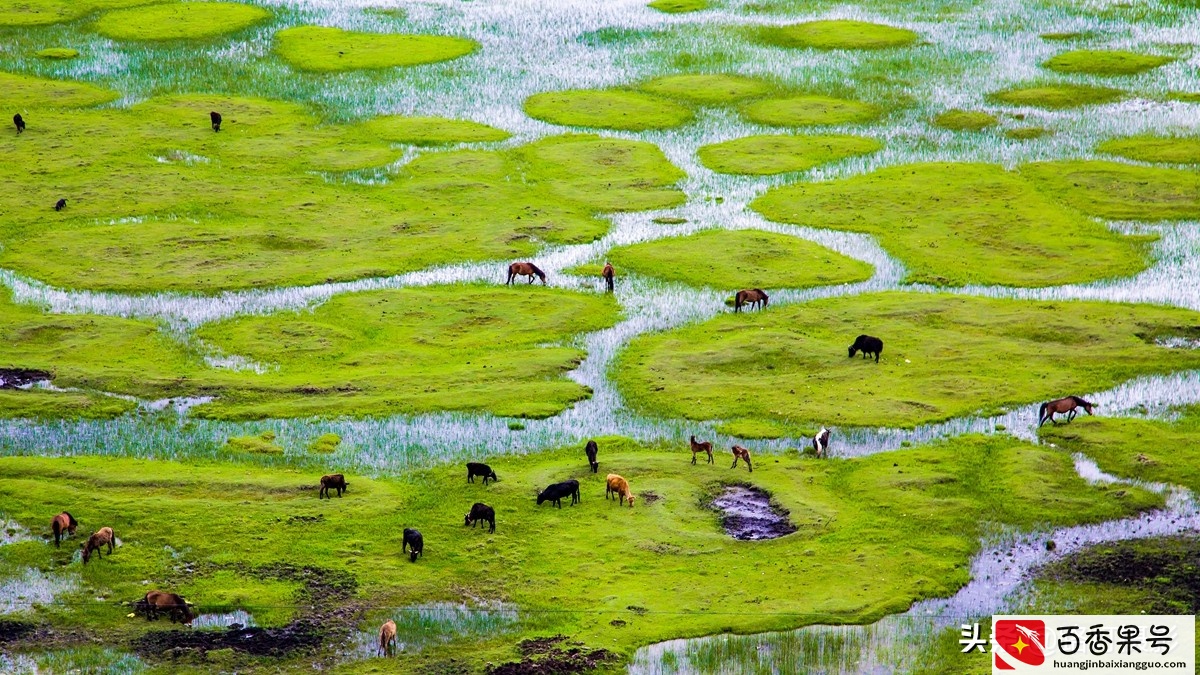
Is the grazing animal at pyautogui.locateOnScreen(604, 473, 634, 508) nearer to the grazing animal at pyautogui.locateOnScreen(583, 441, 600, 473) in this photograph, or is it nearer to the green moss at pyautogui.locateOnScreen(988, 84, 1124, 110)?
the grazing animal at pyautogui.locateOnScreen(583, 441, 600, 473)

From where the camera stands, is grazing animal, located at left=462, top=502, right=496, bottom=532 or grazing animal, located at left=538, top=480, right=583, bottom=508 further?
grazing animal, located at left=538, top=480, right=583, bottom=508

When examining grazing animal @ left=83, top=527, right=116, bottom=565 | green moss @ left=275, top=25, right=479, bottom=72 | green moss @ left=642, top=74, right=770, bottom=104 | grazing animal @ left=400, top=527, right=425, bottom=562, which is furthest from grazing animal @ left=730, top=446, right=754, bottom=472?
green moss @ left=275, top=25, right=479, bottom=72

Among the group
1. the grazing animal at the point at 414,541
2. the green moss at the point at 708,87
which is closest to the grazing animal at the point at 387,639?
the grazing animal at the point at 414,541

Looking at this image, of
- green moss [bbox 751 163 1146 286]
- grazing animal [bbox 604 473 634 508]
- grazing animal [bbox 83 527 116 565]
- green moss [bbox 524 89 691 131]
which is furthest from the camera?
green moss [bbox 524 89 691 131]

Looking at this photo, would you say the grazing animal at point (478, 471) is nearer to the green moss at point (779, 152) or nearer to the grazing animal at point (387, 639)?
the grazing animal at point (387, 639)

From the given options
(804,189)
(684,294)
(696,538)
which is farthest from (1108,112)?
(696,538)

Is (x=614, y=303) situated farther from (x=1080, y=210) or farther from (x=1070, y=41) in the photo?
(x=1070, y=41)
